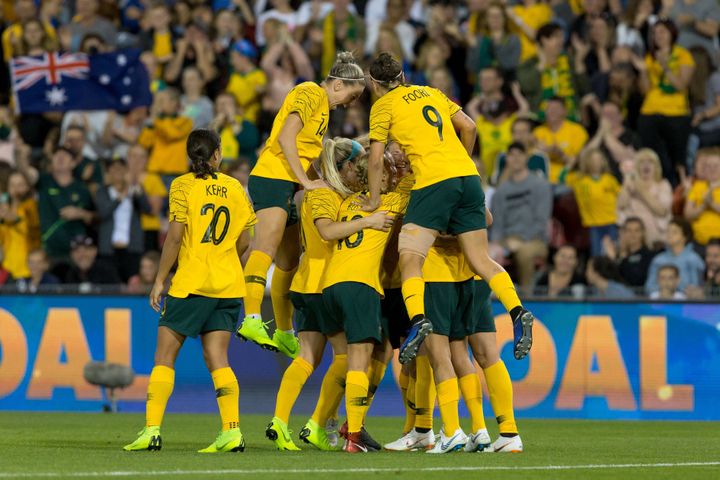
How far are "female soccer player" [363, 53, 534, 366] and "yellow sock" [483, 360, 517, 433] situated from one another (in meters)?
0.48

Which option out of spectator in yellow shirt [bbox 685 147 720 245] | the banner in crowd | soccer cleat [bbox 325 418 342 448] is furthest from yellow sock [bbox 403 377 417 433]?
spectator in yellow shirt [bbox 685 147 720 245]

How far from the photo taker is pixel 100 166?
60.6 feet

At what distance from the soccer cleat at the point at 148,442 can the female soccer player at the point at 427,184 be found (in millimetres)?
1924

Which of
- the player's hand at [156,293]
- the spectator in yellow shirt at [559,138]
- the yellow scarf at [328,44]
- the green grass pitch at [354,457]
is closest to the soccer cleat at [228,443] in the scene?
the green grass pitch at [354,457]

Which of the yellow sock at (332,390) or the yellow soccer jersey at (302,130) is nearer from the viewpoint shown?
the yellow sock at (332,390)

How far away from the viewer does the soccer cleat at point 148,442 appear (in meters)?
9.82

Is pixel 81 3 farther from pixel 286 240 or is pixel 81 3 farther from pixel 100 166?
pixel 286 240

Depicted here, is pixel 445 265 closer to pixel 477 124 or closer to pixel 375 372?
pixel 375 372

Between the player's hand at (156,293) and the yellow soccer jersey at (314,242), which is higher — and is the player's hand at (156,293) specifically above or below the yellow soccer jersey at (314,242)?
below

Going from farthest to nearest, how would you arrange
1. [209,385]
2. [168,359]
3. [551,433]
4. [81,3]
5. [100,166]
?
[81,3] → [100,166] → [209,385] → [551,433] → [168,359]

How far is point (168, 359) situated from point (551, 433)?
399 cm

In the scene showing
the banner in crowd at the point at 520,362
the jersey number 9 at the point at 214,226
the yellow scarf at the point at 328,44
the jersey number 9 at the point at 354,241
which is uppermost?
the yellow scarf at the point at 328,44

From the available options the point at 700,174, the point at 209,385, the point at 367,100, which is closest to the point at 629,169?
the point at 700,174

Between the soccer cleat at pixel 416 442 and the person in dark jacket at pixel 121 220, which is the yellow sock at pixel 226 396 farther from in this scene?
the person in dark jacket at pixel 121 220
